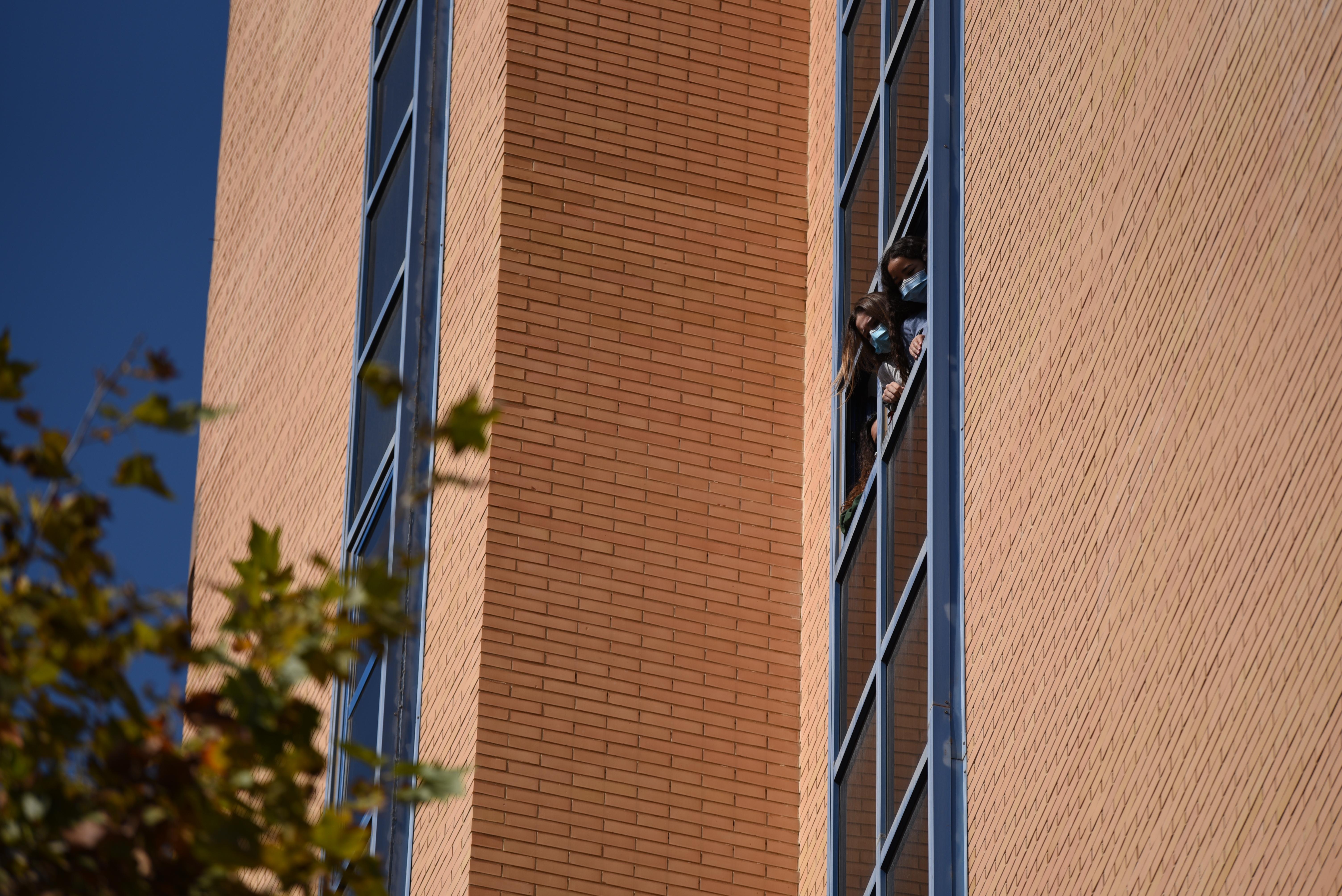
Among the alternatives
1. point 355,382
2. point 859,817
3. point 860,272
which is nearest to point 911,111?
point 860,272

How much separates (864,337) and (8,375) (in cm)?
872

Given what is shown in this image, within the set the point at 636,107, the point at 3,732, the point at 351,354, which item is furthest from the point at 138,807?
the point at 351,354

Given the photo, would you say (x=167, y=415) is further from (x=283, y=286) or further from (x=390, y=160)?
(x=283, y=286)

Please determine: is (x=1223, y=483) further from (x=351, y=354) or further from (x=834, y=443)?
(x=351, y=354)

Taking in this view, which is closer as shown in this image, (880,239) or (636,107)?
(880,239)

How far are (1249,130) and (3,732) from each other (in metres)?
5.62

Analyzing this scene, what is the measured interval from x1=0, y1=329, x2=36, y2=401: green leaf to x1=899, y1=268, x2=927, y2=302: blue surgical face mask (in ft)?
26.6

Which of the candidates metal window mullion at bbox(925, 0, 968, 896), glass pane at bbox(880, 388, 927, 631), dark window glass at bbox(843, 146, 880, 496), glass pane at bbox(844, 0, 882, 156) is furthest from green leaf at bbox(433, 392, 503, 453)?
glass pane at bbox(844, 0, 882, 156)

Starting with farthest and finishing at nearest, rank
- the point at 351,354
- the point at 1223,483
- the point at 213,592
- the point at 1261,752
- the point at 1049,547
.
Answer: the point at 213,592 < the point at 351,354 < the point at 1049,547 < the point at 1223,483 < the point at 1261,752

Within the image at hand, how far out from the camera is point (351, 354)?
15.7 metres

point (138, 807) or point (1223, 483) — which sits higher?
point (1223, 483)

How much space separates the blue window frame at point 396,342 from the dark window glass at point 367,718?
11mm

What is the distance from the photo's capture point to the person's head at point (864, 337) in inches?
453

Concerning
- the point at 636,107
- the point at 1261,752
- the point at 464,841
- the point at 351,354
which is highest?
the point at 636,107
